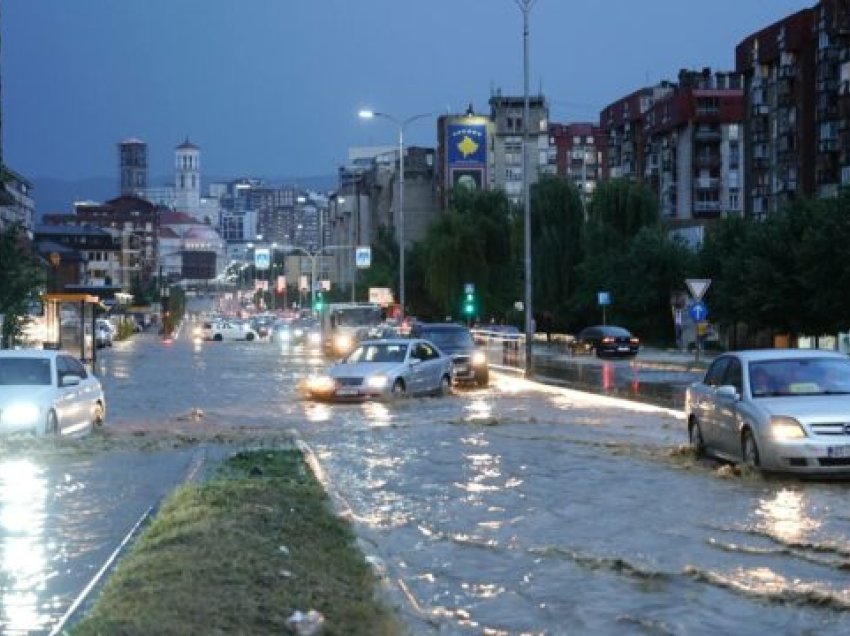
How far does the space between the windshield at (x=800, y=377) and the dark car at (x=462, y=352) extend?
20352 millimetres

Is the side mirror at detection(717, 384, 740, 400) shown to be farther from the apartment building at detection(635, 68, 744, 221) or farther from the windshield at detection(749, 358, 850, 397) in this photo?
the apartment building at detection(635, 68, 744, 221)

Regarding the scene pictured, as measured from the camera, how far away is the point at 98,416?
2244 centimetres

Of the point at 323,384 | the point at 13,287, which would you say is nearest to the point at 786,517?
the point at 323,384

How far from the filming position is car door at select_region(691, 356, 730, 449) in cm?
1717

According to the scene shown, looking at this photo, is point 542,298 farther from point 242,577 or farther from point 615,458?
point 242,577

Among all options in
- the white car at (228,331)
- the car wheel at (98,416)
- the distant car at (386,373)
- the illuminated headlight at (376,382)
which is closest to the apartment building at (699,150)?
the white car at (228,331)

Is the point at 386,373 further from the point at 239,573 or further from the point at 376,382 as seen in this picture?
the point at 239,573

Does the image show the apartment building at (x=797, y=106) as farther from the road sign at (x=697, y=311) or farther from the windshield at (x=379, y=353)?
the windshield at (x=379, y=353)

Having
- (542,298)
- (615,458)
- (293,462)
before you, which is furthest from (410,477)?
(542,298)

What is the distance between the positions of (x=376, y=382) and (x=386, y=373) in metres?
0.42

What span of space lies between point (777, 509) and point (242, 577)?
6.48 meters

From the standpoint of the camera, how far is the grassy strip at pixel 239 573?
7.29m

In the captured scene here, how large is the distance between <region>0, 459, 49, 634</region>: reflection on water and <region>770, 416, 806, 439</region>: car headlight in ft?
25.0

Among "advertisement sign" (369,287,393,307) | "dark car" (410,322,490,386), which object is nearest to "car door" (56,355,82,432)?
"dark car" (410,322,490,386)
